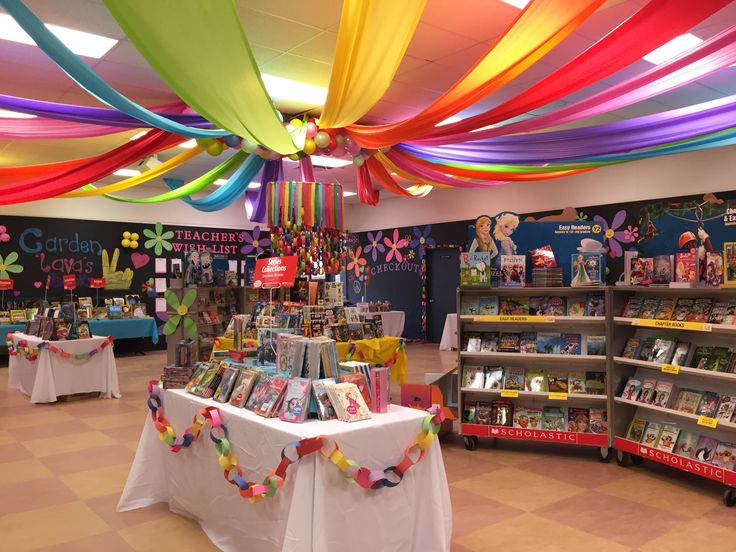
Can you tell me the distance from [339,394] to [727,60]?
318 cm

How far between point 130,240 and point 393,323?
220 inches

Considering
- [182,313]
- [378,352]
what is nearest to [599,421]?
[378,352]

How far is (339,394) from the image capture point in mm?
3121

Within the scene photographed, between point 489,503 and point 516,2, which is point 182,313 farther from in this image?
point 516,2

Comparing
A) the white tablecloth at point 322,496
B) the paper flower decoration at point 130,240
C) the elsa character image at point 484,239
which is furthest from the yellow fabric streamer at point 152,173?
the paper flower decoration at point 130,240

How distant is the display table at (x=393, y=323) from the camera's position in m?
12.6

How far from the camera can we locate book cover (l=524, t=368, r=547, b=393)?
528 centimetres

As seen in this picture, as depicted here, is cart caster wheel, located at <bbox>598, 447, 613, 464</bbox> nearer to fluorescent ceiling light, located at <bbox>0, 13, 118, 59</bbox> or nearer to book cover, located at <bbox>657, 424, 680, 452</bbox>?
book cover, located at <bbox>657, 424, 680, 452</bbox>

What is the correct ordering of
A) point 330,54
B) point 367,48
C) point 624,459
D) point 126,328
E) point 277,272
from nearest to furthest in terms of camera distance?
point 367,48
point 277,272
point 624,459
point 330,54
point 126,328

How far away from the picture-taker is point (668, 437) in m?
4.61

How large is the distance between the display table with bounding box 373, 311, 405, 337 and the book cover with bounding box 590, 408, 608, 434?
24.9 feet

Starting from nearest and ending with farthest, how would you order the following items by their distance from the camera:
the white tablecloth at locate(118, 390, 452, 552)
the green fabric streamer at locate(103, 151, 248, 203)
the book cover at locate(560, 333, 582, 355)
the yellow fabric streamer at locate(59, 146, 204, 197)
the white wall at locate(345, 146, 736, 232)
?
the white tablecloth at locate(118, 390, 452, 552) < the book cover at locate(560, 333, 582, 355) < the yellow fabric streamer at locate(59, 146, 204, 197) < the green fabric streamer at locate(103, 151, 248, 203) < the white wall at locate(345, 146, 736, 232)

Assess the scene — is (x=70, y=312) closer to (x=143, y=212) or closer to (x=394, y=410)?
(x=143, y=212)

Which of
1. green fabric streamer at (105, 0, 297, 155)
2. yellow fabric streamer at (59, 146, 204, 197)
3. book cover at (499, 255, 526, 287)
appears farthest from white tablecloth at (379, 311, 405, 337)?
green fabric streamer at (105, 0, 297, 155)
